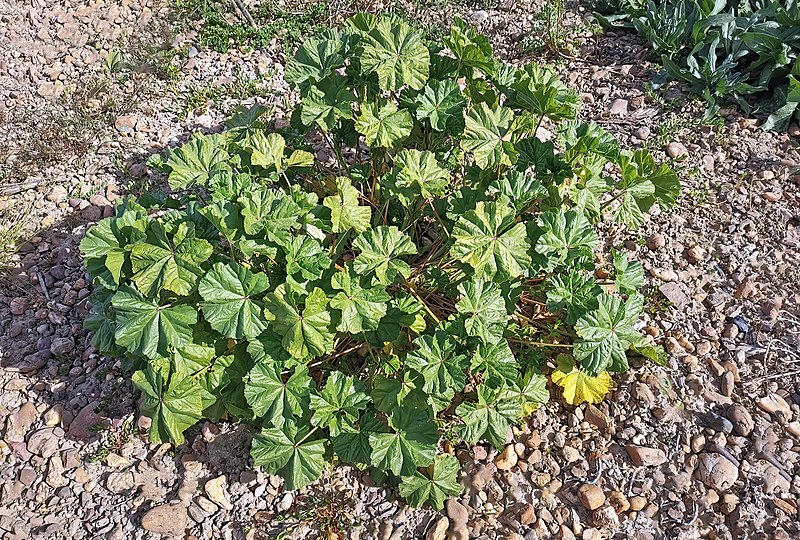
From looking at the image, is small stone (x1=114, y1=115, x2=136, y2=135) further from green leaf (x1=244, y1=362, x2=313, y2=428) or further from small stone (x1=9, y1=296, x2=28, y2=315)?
green leaf (x1=244, y1=362, x2=313, y2=428)

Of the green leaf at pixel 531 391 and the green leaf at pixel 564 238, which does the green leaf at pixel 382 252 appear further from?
the green leaf at pixel 531 391

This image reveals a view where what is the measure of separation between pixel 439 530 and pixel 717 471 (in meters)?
1.17

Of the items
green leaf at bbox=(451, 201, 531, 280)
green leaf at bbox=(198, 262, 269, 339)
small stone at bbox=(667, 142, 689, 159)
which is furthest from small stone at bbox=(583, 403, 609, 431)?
small stone at bbox=(667, 142, 689, 159)

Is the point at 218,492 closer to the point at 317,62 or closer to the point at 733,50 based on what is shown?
Result: the point at 317,62

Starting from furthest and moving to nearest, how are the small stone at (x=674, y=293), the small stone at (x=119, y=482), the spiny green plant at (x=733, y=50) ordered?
the spiny green plant at (x=733, y=50)
the small stone at (x=674, y=293)
the small stone at (x=119, y=482)

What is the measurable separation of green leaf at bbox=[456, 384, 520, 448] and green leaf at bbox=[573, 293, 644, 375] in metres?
0.33

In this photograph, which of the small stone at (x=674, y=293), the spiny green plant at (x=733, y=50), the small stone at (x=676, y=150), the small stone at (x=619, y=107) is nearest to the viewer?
the small stone at (x=674, y=293)

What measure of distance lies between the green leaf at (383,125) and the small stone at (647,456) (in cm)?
166

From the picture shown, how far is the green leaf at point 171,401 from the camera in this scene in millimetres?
2723

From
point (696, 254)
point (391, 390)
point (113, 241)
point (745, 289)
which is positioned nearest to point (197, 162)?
point (113, 241)

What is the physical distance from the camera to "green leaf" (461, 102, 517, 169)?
285cm

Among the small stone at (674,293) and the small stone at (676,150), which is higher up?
the small stone at (676,150)

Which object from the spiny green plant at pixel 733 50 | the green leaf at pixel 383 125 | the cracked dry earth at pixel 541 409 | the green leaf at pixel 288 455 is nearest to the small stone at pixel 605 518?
the cracked dry earth at pixel 541 409

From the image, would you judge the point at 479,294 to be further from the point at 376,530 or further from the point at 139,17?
the point at 139,17
